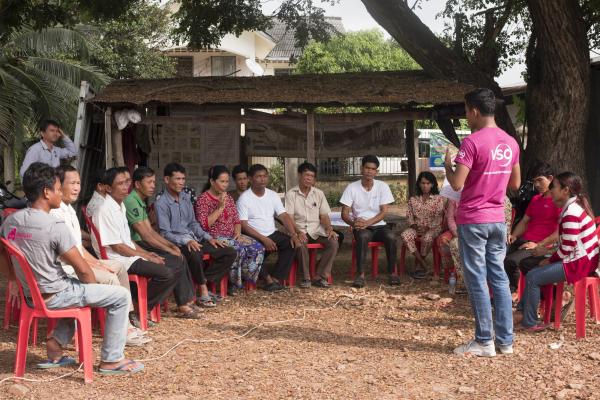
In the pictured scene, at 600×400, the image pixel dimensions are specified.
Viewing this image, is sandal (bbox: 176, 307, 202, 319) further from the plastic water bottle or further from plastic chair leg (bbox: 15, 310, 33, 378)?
the plastic water bottle

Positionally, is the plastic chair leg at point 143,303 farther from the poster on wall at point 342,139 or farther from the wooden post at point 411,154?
the wooden post at point 411,154

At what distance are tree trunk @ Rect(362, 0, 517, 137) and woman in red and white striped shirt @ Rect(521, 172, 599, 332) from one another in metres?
4.23

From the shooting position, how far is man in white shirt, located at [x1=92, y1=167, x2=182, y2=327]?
6242 millimetres

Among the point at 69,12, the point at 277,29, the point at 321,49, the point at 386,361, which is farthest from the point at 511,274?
the point at 277,29

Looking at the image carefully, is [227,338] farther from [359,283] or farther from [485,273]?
[359,283]

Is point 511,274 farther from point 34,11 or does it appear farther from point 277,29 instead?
point 277,29

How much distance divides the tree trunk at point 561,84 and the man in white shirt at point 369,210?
2.12 meters

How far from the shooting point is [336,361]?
5348 millimetres

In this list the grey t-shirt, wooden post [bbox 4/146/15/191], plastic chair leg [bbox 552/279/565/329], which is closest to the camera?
the grey t-shirt

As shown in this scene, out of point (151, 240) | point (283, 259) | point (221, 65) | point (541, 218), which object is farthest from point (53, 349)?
point (221, 65)

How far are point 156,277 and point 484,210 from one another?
2.85 metres

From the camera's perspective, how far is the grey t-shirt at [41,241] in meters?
4.66

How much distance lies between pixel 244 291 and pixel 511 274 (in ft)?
9.28

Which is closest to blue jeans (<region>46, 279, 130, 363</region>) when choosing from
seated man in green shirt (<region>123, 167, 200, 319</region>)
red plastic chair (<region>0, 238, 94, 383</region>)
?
red plastic chair (<region>0, 238, 94, 383</region>)
